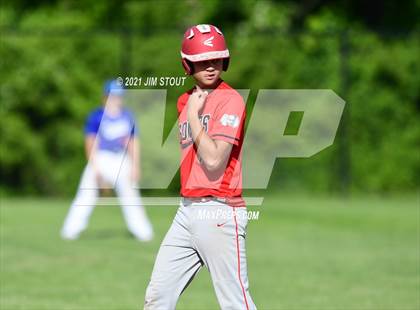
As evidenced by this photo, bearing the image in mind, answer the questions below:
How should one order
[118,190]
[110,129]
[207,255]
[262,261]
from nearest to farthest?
[207,255] < [262,261] < [110,129] < [118,190]

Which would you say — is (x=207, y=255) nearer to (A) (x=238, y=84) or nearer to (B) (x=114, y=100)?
(B) (x=114, y=100)

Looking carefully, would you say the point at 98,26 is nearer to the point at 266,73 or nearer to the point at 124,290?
the point at 266,73

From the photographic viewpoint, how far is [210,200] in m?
5.92

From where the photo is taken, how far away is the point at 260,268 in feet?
36.9

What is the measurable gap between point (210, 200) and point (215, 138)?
0.41 metres

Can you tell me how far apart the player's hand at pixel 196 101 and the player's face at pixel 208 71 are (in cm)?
10

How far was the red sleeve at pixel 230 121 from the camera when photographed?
18.8ft

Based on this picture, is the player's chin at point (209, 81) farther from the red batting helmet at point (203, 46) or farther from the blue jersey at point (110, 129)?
the blue jersey at point (110, 129)

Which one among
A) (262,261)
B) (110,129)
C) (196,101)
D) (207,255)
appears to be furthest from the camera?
(110,129)

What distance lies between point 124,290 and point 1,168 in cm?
1232

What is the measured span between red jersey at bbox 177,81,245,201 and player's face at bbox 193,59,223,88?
0.09 m

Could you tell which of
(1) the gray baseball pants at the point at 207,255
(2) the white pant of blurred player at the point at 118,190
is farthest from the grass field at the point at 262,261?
(1) the gray baseball pants at the point at 207,255

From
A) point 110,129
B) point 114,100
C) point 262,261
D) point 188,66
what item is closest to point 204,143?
point 188,66

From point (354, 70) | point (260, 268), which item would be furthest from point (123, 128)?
point (354, 70)
